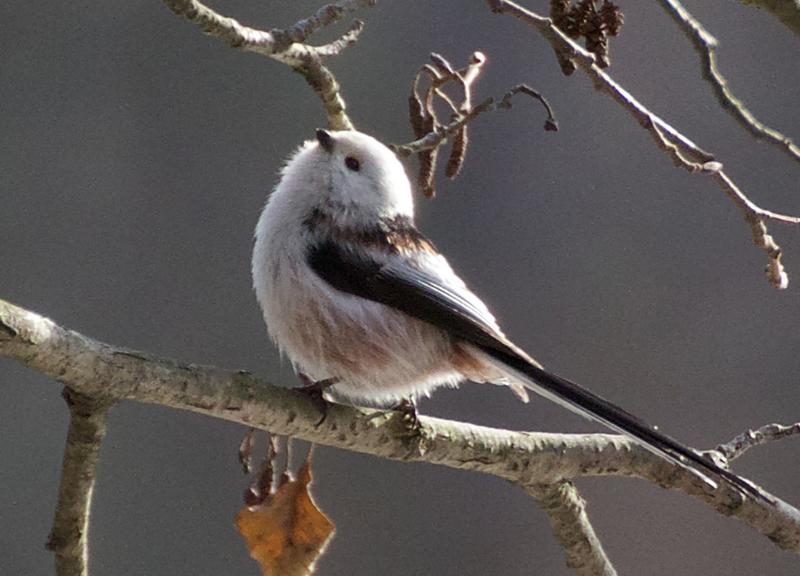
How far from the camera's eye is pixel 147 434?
335 centimetres

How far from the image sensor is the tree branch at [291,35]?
169 cm

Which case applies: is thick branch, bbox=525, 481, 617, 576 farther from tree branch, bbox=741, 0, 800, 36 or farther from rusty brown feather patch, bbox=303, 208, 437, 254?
tree branch, bbox=741, 0, 800, 36

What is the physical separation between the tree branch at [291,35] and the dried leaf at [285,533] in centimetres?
66

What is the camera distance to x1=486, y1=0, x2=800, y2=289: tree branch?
149 cm

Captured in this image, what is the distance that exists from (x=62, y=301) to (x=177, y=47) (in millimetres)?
981

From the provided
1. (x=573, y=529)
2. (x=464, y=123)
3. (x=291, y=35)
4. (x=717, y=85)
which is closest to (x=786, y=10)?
(x=717, y=85)

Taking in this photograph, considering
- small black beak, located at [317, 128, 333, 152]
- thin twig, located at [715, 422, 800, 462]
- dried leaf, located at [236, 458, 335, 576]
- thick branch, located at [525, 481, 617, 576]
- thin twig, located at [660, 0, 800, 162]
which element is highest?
small black beak, located at [317, 128, 333, 152]

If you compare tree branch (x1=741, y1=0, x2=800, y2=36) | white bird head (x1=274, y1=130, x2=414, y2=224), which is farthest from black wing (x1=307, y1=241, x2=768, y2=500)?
tree branch (x1=741, y1=0, x2=800, y2=36)

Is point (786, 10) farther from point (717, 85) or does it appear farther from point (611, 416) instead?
point (611, 416)

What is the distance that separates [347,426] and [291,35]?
59 cm

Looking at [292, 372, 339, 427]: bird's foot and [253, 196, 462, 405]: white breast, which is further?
[253, 196, 462, 405]: white breast

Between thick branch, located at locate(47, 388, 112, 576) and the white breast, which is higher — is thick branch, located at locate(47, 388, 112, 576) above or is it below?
below

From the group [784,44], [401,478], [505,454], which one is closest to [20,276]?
[401,478]

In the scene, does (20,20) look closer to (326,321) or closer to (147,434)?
(147,434)
